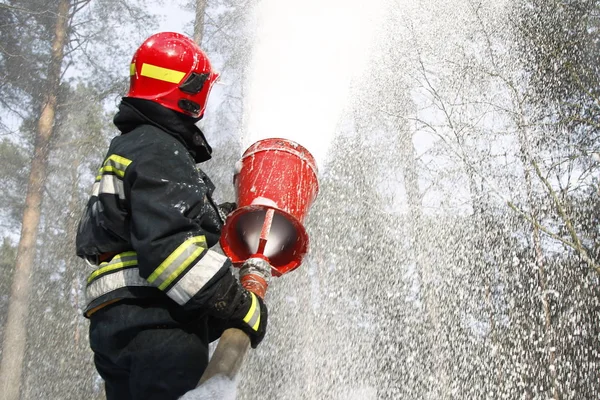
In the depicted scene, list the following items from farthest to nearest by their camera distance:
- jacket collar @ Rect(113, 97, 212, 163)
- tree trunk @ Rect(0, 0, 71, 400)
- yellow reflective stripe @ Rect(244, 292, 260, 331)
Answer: tree trunk @ Rect(0, 0, 71, 400) → jacket collar @ Rect(113, 97, 212, 163) → yellow reflective stripe @ Rect(244, 292, 260, 331)

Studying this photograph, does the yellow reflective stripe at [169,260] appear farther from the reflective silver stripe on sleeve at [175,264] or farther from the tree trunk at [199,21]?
the tree trunk at [199,21]

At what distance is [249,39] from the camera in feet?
44.1

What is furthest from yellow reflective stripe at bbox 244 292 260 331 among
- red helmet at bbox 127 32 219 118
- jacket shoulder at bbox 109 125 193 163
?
red helmet at bbox 127 32 219 118

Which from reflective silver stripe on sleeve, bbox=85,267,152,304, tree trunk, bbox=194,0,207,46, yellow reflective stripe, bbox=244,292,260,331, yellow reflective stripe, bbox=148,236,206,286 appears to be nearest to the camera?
yellow reflective stripe, bbox=148,236,206,286

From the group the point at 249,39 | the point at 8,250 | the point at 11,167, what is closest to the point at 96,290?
the point at 249,39

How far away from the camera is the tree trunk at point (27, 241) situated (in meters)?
10.5

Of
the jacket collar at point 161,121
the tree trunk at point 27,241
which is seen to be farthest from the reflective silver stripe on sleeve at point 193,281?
the tree trunk at point 27,241

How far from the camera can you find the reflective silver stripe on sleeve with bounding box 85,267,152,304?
6.31ft

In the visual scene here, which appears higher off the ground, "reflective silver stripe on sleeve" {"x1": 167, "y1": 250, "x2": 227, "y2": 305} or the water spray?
the water spray

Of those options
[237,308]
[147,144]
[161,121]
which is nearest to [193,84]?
[161,121]

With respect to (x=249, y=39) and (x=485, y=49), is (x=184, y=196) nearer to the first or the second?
(x=485, y=49)

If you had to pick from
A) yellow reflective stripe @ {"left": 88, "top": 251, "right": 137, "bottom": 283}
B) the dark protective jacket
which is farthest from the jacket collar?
yellow reflective stripe @ {"left": 88, "top": 251, "right": 137, "bottom": 283}

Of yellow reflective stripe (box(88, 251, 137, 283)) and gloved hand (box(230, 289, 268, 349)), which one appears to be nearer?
gloved hand (box(230, 289, 268, 349))

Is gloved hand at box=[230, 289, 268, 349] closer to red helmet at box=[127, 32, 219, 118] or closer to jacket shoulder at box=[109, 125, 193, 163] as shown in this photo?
jacket shoulder at box=[109, 125, 193, 163]
